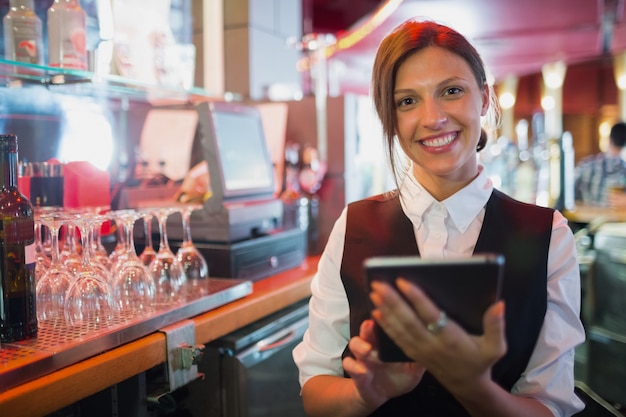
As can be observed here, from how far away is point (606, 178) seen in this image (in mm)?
4660

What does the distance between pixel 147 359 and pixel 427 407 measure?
0.67 metres

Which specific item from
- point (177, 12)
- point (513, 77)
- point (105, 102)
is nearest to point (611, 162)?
point (177, 12)

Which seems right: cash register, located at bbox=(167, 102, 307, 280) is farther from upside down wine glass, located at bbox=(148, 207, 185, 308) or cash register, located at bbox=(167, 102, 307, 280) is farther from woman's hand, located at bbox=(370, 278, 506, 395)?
woman's hand, located at bbox=(370, 278, 506, 395)

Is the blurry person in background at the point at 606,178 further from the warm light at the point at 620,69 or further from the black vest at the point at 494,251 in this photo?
the warm light at the point at 620,69

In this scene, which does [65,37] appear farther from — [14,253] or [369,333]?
[369,333]

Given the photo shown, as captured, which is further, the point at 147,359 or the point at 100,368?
the point at 147,359

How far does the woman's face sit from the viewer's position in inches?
48.3

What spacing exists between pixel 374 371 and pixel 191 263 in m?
0.99

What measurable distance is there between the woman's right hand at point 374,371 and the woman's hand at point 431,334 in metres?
0.08

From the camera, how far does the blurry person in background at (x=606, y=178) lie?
14.3ft

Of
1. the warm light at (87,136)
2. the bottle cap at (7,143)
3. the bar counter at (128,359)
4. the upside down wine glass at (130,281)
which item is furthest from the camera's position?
the warm light at (87,136)

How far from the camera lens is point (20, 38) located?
1745 millimetres

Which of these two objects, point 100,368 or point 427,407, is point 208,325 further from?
point 427,407

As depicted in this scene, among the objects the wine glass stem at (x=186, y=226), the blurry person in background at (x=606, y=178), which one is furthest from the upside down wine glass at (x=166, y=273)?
the blurry person in background at (x=606, y=178)
